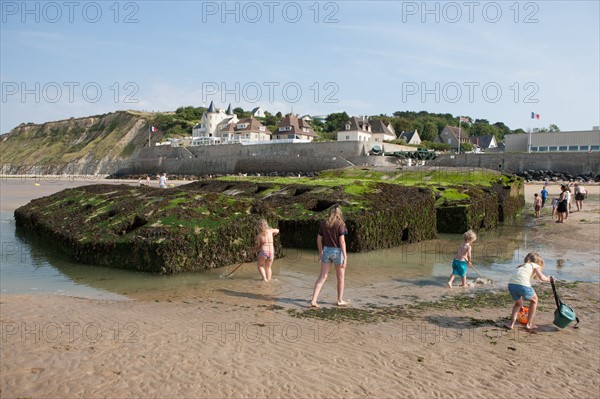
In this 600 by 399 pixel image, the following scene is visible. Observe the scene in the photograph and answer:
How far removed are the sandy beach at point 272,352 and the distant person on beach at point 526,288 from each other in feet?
0.84

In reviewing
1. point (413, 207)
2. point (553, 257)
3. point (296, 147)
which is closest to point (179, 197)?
point (413, 207)

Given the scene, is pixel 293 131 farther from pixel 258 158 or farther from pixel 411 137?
pixel 411 137

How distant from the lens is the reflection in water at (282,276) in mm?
8594

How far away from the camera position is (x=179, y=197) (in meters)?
13.0

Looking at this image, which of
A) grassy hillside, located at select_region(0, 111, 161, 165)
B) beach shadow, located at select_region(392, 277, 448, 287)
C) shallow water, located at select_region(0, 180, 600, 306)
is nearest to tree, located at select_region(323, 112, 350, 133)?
grassy hillside, located at select_region(0, 111, 161, 165)

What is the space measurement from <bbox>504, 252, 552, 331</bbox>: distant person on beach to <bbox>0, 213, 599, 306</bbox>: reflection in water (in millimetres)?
2039

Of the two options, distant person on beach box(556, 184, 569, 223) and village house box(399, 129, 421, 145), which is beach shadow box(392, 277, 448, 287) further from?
village house box(399, 129, 421, 145)

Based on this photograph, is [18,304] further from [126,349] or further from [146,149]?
[146,149]

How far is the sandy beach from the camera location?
15.1 feet

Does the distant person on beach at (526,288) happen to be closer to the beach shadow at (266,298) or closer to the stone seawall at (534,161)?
the beach shadow at (266,298)

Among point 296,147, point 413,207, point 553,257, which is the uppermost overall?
point 296,147

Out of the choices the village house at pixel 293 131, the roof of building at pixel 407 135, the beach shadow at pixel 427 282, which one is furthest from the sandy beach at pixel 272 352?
the roof of building at pixel 407 135

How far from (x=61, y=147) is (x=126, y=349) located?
17210cm

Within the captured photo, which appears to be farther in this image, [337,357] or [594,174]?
[594,174]
